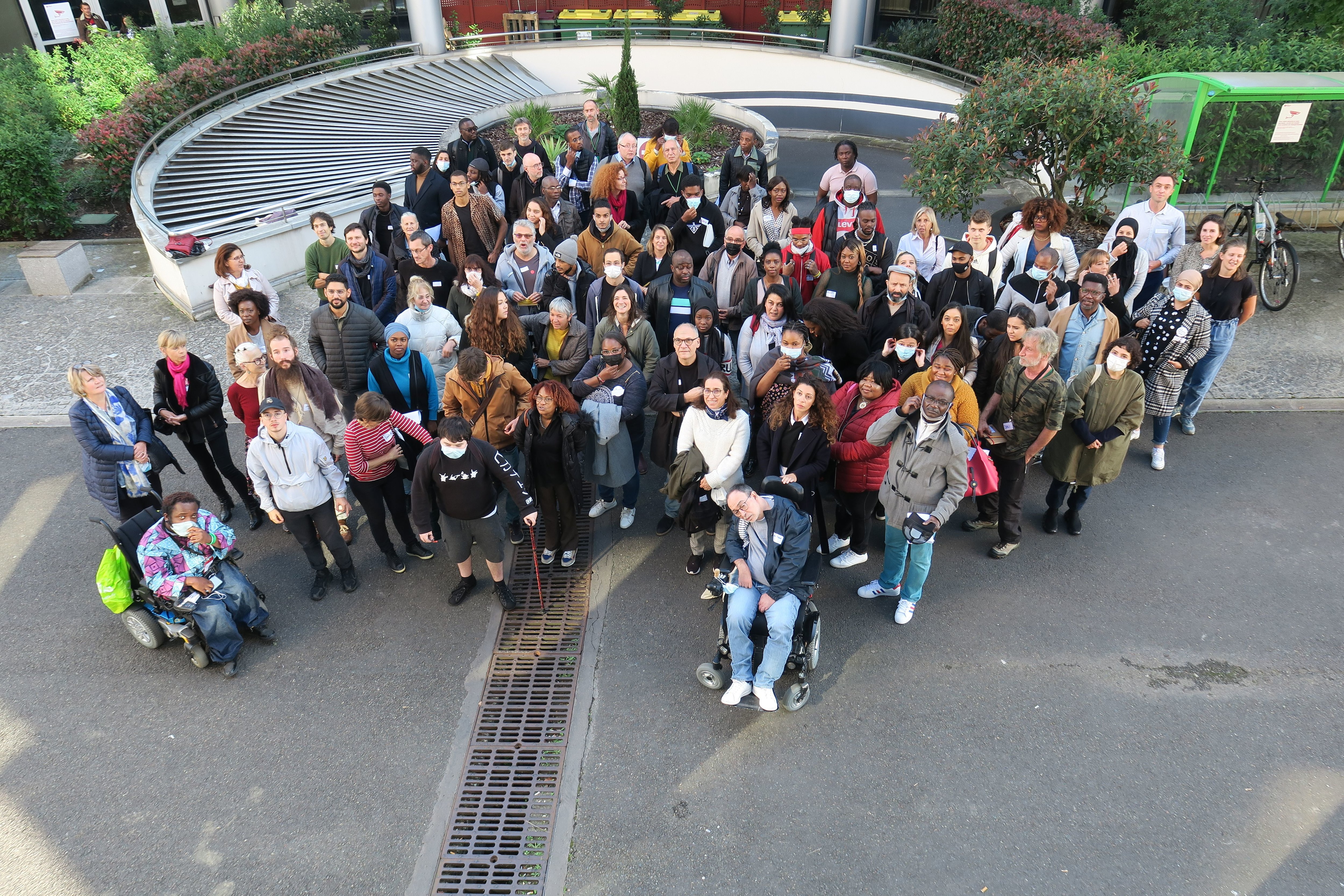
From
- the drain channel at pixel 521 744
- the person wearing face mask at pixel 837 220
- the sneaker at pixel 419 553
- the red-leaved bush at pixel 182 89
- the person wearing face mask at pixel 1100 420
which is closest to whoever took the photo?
the drain channel at pixel 521 744

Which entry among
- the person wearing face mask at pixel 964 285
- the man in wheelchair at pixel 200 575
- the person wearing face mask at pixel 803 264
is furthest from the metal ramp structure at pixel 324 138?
the person wearing face mask at pixel 964 285

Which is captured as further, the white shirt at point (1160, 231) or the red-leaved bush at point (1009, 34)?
the red-leaved bush at point (1009, 34)

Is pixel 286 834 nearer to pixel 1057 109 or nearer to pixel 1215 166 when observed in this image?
pixel 1057 109

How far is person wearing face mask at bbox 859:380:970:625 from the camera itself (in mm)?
5504

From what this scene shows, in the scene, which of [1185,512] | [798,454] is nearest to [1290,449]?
[1185,512]

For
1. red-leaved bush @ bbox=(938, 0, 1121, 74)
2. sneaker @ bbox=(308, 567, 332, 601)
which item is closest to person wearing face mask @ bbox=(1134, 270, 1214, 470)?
sneaker @ bbox=(308, 567, 332, 601)

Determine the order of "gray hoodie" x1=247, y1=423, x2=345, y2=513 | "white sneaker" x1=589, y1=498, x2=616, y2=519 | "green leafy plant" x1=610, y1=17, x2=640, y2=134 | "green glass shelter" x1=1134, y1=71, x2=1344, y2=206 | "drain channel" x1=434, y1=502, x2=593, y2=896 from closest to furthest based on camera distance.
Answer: "drain channel" x1=434, y1=502, x2=593, y2=896
"gray hoodie" x1=247, y1=423, x2=345, y2=513
"white sneaker" x1=589, y1=498, x2=616, y2=519
"green glass shelter" x1=1134, y1=71, x2=1344, y2=206
"green leafy plant" x1=610, y1=17, x2=640, y2=134

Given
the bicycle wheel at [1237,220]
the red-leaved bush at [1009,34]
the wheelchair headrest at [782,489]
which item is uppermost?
the red-leaved bush at [1009,34]

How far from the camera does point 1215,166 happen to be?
1108cm

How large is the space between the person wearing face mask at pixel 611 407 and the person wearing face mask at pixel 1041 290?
3.30m

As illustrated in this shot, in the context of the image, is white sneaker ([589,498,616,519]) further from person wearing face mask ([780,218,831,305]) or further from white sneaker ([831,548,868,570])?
person wearing face mask ([780,218,831,305])

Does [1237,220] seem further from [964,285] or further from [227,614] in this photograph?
[227,614]

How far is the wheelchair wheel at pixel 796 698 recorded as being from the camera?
550 cm

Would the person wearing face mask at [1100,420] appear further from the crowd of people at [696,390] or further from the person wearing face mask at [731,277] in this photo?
the person wearing face mask at [731,277]
